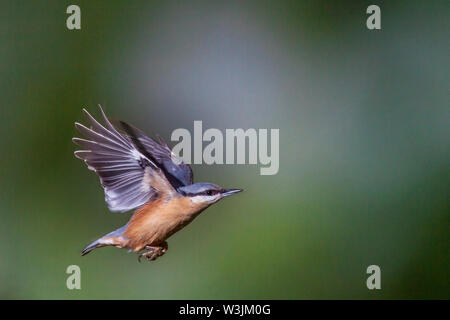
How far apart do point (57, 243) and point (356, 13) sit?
4.28ft

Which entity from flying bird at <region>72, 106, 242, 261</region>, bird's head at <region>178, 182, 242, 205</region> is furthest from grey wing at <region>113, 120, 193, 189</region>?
bird's head at <region>178, 182, 242, 205</region>

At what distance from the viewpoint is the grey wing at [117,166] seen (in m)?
1.82

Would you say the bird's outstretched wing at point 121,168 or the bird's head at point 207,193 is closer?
the bird's head at point 207,193

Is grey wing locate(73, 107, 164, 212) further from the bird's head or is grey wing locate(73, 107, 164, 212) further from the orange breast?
the bird's head

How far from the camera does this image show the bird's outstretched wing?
1819 mm

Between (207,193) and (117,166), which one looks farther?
(117,166)

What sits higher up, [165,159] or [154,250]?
[165,159]

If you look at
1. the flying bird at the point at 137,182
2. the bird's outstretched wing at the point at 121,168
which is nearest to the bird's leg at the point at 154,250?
the flying bird at the point at 137,182

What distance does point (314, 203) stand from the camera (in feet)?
7.34

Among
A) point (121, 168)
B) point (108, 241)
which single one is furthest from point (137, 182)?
point (108, 241)

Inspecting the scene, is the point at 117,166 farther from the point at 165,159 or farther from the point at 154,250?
the point at 154,250

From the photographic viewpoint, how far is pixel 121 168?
6.05ft

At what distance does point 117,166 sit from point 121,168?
0.01 meters

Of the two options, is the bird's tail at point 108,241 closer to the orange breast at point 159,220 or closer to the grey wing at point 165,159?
the orange breast at point 159,220
